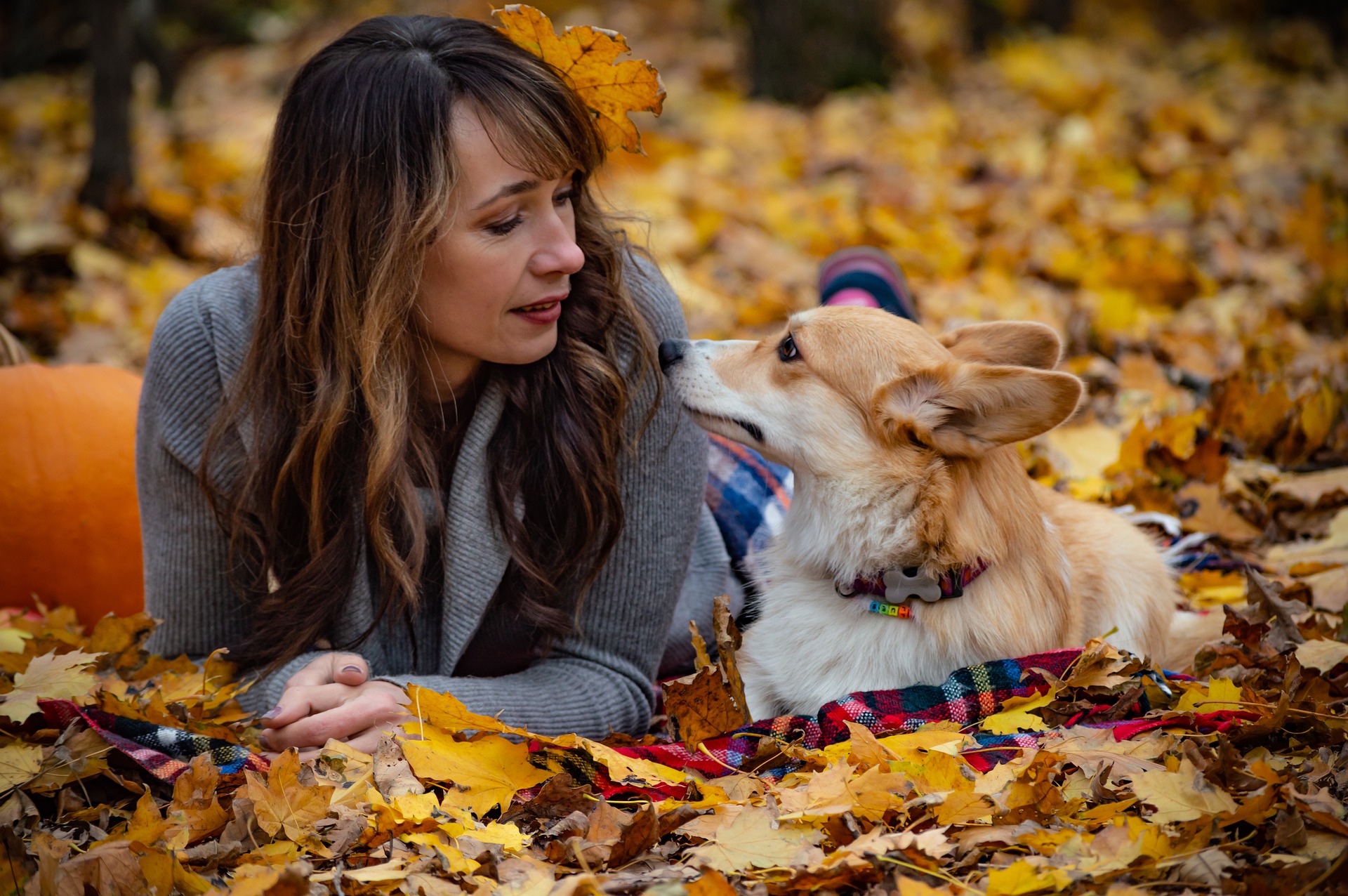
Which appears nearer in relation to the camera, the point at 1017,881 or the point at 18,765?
the point at 1017,881

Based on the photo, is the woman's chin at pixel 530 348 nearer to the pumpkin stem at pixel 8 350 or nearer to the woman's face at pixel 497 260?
the woman's face at pixel 497 260

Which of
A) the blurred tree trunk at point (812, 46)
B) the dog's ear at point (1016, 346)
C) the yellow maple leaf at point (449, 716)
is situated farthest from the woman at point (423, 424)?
the blurred tree trunk at point (812, 46)

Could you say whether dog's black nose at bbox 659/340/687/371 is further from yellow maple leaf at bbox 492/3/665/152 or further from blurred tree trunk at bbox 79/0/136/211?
blurred tree trunk at bbox 79/0/136/211

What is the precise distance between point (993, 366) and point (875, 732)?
719mm

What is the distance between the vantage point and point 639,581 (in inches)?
97.8

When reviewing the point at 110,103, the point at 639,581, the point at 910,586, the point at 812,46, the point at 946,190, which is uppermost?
the point at 812,46

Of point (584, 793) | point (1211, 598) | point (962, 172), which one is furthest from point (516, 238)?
point (962, 172)

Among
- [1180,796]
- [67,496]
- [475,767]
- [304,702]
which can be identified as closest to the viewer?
[1180,796]

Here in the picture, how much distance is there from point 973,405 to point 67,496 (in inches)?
91.6

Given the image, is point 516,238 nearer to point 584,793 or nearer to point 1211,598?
point 584,793

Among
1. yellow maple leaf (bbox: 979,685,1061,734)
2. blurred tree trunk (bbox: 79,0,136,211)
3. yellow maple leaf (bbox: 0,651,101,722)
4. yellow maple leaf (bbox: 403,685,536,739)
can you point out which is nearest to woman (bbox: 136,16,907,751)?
yellow maple leaf (bbox: 403,685,536,739)

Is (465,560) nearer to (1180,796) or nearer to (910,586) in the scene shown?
(910,586)

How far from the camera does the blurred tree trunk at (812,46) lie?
7539mm

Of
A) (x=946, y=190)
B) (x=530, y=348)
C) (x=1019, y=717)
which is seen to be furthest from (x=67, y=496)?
(x=946, y=190)
